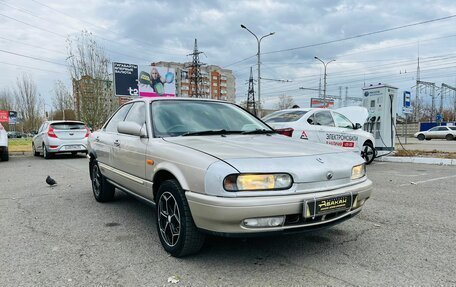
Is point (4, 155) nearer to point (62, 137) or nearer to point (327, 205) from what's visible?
point (62, 137)

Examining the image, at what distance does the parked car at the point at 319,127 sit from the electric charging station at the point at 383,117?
1.95 meters

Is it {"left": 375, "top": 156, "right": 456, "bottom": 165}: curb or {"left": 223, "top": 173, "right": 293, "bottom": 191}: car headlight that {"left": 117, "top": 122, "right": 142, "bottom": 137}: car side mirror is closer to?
{"left": 223, "top": 173, "right": 293, "bottom": 191}: car headlight

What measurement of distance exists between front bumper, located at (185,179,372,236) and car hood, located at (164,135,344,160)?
0.38 meters

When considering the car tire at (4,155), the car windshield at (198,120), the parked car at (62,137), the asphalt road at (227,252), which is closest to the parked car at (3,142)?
the car tire at (4,155)

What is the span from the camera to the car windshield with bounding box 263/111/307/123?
8.61 m

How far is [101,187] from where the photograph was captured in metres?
5.39

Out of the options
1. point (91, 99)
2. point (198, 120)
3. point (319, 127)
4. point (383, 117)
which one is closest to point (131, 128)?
point (198, 120)

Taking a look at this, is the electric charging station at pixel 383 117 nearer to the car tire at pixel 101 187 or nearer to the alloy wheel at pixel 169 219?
the car tire at pixel 101 187

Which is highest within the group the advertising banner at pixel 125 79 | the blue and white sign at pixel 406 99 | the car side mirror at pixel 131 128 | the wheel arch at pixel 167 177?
the advertising banner at pixel 125 79

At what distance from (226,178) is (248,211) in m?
0.30

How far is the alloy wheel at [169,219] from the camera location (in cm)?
316

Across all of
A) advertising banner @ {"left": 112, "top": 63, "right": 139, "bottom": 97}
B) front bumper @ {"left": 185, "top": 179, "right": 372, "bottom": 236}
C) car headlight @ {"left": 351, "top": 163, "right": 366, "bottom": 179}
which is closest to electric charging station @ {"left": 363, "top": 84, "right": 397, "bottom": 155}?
car headlight @ {"left": 351, "top": 163, "right": 366, "bottom": 179}

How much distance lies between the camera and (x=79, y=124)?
13516mm

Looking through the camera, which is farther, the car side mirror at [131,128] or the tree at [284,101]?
the tree at [284,101]
